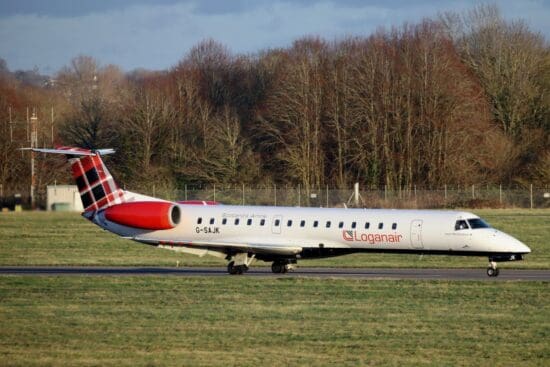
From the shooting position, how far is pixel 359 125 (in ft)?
274

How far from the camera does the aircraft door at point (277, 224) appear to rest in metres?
38.5

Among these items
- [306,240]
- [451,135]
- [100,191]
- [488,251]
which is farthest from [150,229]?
[451,135]

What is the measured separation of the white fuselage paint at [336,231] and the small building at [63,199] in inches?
1342

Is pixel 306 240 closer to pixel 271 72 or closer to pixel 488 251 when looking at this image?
pixel 488 251

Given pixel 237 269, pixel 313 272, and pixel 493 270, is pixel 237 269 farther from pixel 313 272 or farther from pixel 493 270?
pixel 493 270

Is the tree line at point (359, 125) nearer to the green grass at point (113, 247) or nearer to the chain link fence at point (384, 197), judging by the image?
the chain link fence at point (384, 197)

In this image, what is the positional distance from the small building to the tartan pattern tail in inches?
1324

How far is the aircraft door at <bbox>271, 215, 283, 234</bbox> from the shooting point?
3847cm

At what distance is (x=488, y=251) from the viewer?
3603 centimetres

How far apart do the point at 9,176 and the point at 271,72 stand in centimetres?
2702

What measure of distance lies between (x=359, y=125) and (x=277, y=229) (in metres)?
45.8

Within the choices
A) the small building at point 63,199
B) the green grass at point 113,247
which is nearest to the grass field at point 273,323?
the green grass at point 113,247

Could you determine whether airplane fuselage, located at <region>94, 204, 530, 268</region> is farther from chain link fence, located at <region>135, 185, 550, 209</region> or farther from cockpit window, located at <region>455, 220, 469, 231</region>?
chain link fence, located at <region>135, 185, 550, 209</region>

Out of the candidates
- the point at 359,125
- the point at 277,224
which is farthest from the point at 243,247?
the point at 359,125
